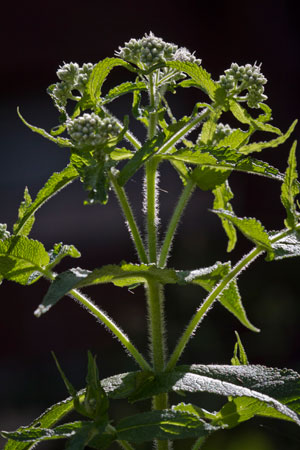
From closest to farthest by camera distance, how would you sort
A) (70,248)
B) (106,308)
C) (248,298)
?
(70,248) < (248,298) < (106,308)

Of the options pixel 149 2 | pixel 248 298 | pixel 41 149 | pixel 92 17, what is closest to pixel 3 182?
pixel 41 149

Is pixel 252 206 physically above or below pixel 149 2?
below

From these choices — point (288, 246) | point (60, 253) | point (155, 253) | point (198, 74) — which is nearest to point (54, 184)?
point (60, 253)

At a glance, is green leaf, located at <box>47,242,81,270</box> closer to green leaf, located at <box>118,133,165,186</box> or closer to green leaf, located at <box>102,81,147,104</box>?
green leaf, located at <box>118,133,165,186</box>

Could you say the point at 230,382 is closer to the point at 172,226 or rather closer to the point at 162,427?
the point at 162,427

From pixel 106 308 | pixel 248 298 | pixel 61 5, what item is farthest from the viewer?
pixel 106 308

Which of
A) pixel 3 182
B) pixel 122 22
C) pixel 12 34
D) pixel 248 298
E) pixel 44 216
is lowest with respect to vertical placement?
pixel 248 298

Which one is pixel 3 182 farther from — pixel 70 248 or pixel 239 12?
pixel 70 248

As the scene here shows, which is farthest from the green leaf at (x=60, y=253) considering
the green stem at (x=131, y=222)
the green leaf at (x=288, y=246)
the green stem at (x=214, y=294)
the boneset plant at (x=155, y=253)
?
the green leaf at (x=288, y=246)
